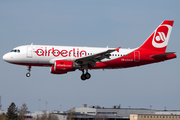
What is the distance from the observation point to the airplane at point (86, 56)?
47.2m

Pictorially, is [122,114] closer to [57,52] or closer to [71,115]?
[71,115]

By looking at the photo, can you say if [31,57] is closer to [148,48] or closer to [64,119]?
[148,48]

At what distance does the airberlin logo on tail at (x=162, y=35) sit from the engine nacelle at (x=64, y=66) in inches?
569

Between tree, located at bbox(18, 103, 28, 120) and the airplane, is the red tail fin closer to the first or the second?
the airplane

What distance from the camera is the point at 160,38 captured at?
5375 cm

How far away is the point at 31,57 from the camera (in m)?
47.2

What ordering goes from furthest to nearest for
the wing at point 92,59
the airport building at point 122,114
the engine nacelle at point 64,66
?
1. the airport building at point 122,114
2. the engine nacelle at point 64,66
3. the wing at point 92,59

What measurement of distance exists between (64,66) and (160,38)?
56.8 feet

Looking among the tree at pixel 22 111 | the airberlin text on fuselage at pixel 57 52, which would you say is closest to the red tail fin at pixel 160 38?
the airberlin text on fuselage at pixel 57 52

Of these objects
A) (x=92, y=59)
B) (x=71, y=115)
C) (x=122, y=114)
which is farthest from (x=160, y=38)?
Result: (x=122, y=114)

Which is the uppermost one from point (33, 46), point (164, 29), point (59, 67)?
point (164, 29)

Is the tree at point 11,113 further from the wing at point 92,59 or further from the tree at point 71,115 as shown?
the wing at point 92,59

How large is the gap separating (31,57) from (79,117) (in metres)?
39.5

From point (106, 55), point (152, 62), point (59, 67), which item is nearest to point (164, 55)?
point (152, 62)
